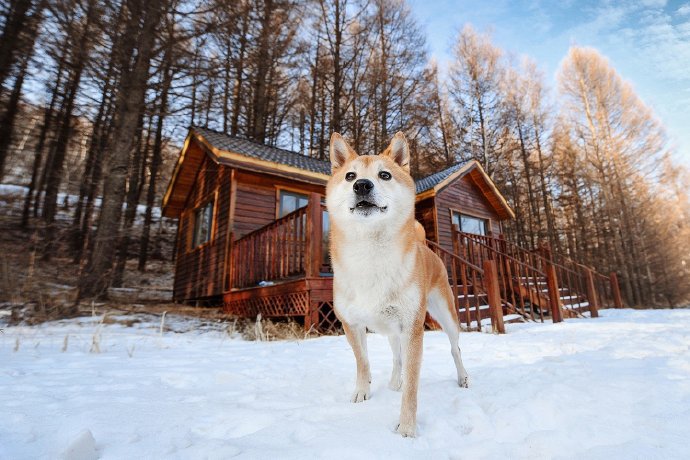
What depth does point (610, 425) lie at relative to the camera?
57.1 inches

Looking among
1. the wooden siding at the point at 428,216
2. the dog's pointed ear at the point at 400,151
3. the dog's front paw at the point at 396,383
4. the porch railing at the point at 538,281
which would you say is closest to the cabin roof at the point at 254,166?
the wooden siding at the point at 428,216

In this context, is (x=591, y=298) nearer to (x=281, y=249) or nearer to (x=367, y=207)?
(x=281, y=249)

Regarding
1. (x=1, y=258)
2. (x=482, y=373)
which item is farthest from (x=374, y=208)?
(x=1, y=258)

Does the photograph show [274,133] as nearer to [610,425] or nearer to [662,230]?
[610,425]

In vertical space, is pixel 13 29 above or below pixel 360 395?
above

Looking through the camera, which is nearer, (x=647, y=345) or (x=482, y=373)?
(x=482, y=373)

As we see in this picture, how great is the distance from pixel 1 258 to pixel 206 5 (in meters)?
6.98

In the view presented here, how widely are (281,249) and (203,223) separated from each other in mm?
5430

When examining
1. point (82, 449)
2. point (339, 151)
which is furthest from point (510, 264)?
point (82, 449)

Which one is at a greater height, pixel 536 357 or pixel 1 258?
pixel 1 258

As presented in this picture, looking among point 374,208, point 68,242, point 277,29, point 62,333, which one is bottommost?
point 62,333

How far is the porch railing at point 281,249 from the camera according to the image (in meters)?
5.74

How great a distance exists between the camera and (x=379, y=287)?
169cm

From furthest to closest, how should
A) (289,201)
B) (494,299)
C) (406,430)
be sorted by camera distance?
(289,201) → (494,299) → (406,430)
